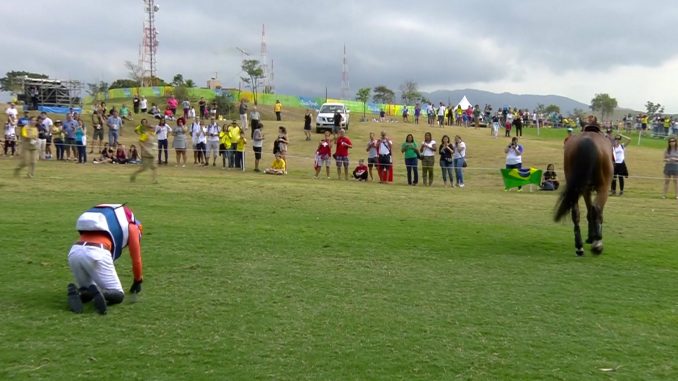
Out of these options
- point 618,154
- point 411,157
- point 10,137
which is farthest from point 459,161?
point 10,137

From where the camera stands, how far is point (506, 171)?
2116 cm

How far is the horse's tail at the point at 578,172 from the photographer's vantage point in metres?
8.74

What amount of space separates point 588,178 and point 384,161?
13970 mm

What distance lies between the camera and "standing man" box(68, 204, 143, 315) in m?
5.79

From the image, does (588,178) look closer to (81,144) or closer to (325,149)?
(325,149)

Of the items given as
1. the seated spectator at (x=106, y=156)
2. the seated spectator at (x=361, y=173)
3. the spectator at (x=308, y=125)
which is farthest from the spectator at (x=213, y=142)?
the spectator at (x=308, y=125)

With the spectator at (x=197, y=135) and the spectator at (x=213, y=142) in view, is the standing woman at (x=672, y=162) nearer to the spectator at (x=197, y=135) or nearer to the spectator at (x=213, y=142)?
the spectator at (x=213, y=142)

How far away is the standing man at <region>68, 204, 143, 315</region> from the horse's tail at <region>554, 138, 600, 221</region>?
6.14 m

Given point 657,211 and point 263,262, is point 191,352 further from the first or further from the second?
point 657,211

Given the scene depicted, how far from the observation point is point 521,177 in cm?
2094

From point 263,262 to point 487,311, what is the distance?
3.16 meters

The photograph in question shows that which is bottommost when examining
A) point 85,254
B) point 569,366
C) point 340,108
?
point 569,366

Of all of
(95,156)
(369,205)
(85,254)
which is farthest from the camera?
(95,156)

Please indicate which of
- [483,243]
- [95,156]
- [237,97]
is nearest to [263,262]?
[483,243]
